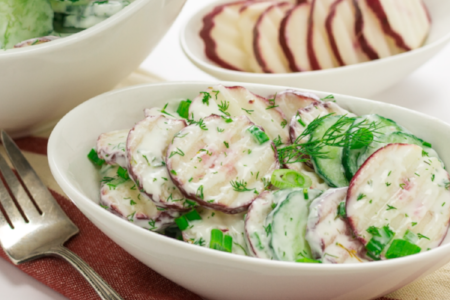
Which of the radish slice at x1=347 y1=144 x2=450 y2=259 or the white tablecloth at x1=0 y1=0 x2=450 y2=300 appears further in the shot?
the white tablecloth at x1=0 y1=0 x2=450 y2=300

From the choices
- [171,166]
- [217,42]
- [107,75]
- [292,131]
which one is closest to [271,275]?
[171,166]

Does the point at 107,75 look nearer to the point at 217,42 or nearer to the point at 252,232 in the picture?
the point at 217,42

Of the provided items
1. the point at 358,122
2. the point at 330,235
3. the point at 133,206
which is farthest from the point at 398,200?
the point at 133,206

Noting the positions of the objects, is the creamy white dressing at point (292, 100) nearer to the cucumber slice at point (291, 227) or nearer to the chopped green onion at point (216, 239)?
the cucumber slice at point (291, 227)

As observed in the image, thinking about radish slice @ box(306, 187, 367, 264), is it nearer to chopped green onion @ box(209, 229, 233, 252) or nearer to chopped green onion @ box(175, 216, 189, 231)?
chopped green onion @ box(209, 229, 233, 252)

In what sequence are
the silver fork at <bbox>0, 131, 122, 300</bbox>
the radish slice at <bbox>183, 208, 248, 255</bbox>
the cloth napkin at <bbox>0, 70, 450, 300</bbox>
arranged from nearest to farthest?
the radish slice at <bbox>183, 208, 248, 255</bbox>, the cloth napkin at <bbox>0, 70, 450, 300</bbox>, the silver fork at <bbox>0, 131, 122, 300</bbox>

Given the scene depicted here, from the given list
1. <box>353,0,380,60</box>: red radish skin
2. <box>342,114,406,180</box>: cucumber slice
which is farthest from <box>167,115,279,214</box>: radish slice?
<box>353,0,380,60</box>: red radish skin
